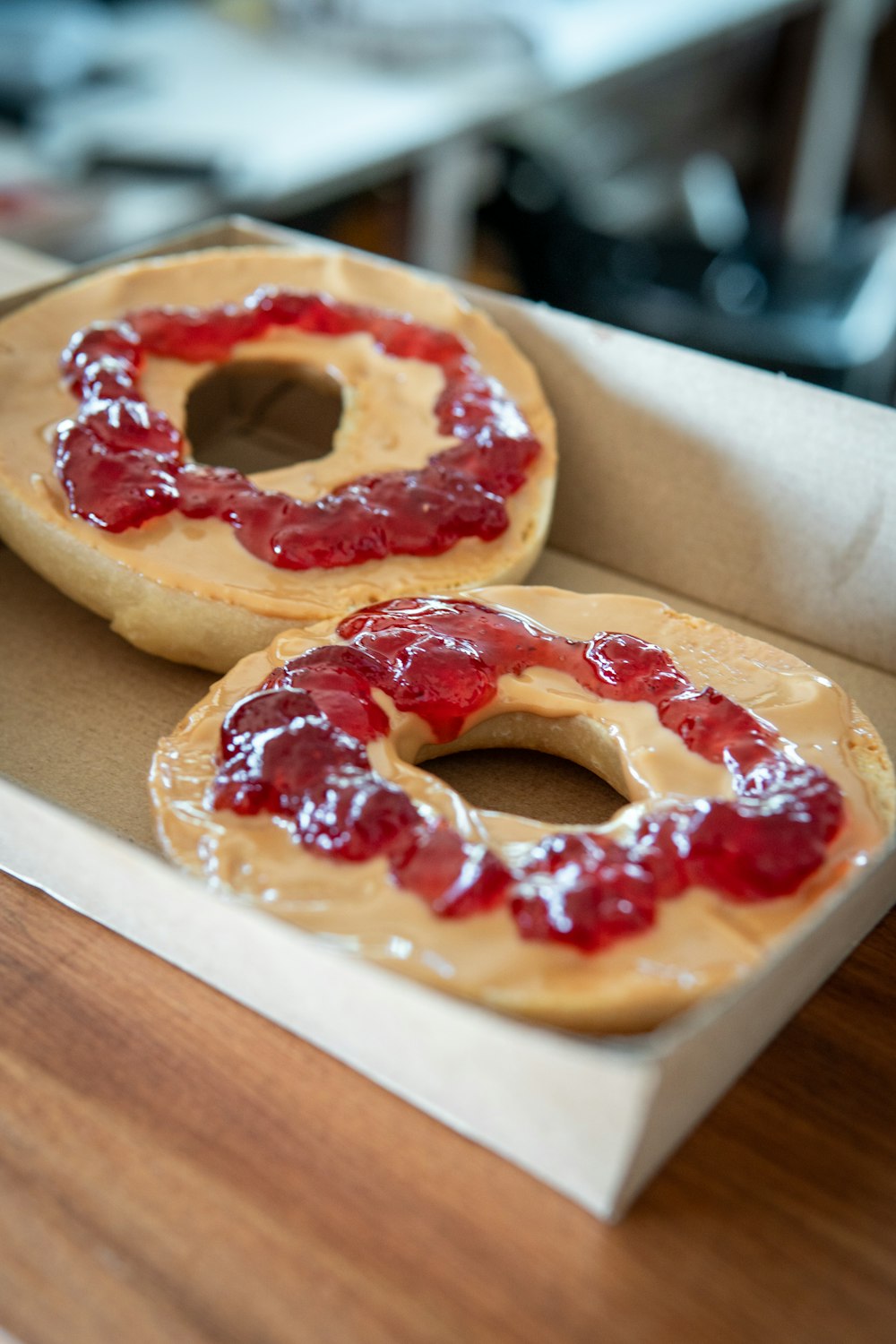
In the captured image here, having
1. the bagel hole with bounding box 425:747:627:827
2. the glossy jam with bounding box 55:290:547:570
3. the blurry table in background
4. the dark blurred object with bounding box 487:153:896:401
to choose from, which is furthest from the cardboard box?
the dark blurred object with bounding box 487:153:896:401

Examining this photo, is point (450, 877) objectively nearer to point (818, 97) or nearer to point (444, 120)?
point (444, 120)

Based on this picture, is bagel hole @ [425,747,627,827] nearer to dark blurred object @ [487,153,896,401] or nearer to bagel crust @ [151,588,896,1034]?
bagel crust @ [151,588,896,1034]

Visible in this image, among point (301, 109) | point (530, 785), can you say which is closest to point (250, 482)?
point (530, 785)

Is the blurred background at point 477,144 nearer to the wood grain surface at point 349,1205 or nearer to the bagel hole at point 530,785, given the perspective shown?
the bagel hole at point 530,785

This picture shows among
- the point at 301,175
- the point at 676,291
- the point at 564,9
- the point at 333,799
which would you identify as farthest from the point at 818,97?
the point at 333,799

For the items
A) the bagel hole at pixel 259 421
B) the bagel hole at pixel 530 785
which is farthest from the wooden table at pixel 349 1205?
the bagel hole at pixel 259 421
